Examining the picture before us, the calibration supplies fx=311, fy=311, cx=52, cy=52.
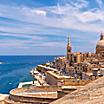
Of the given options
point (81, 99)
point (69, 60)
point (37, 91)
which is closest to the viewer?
point (81, 99)

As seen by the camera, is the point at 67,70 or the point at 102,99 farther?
the point at 67,70

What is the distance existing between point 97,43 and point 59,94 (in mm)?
50162

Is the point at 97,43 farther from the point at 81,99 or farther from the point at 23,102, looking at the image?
the point at 81,99

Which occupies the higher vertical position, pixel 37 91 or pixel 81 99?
pixel 81 99

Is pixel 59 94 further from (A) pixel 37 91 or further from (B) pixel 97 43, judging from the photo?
(B) pixel 97 43

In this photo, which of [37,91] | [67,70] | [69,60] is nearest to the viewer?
[37,91]

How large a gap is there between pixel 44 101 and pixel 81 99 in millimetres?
10403

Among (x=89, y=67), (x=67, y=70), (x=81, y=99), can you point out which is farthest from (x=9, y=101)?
(x=67, y=70)

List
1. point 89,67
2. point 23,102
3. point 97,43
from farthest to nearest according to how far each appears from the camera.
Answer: point 97,43
point 89,67
point 23,102

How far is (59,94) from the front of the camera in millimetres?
16094

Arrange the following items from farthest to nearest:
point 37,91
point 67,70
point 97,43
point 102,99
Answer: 1. point 97,43
2. point 67,70
3. point 37,91
4. point 102,99

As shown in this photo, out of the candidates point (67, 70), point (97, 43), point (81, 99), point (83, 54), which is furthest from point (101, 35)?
point (81, 99)

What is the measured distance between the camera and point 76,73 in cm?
5431

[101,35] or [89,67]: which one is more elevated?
[101,35]
